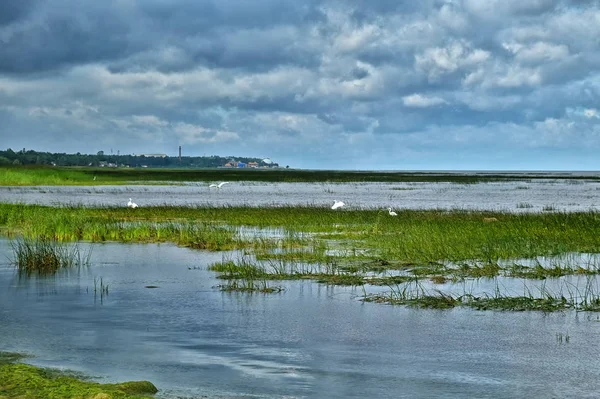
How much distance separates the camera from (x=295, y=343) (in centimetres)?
1452

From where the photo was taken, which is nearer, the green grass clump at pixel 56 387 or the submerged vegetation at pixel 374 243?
the green grass clump at pixel 56 387

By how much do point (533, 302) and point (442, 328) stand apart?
3.17 m

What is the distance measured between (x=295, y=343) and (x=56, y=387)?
4741mm

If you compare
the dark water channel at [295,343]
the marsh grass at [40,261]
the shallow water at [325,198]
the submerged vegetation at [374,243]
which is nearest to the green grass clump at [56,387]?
the dark water channel at [295,343]

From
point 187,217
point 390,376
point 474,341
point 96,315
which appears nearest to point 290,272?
point 96,315

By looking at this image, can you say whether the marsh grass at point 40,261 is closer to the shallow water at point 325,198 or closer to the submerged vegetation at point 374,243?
the submerged vegetation at point 374,243

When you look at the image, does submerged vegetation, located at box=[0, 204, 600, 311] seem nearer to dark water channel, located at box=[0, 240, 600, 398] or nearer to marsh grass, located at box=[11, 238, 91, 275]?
marsh grass, located at box=[11, 238, 91, 275]

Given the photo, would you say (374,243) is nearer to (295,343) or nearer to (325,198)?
(295,343)

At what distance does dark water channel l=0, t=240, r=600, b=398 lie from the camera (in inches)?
461

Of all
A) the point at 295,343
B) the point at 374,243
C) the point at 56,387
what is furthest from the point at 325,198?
the point at 56,387

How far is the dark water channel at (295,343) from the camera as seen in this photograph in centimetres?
1172

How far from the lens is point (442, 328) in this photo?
51.3 feet

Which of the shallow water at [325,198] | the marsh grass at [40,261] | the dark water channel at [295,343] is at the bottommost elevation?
the dark water channel at [295,343]

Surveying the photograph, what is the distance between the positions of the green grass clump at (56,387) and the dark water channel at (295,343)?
530mm
